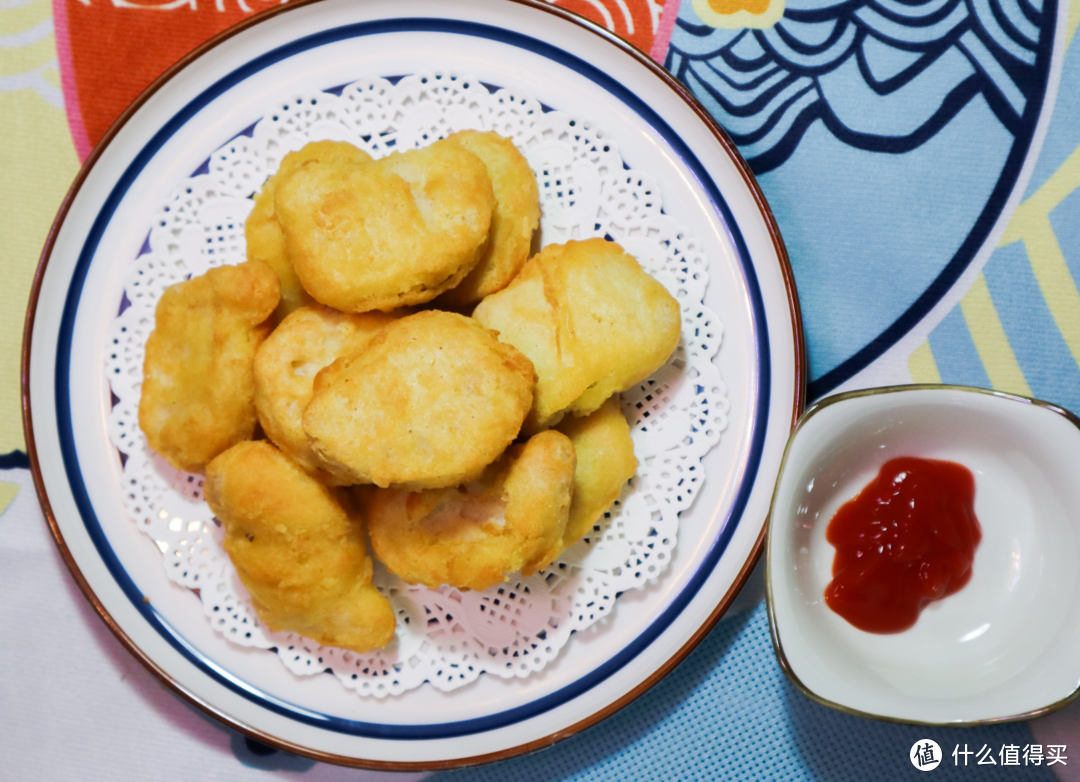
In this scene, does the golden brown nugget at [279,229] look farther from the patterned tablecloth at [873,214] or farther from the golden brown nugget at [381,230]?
the patterned tablecloth at [873,214]

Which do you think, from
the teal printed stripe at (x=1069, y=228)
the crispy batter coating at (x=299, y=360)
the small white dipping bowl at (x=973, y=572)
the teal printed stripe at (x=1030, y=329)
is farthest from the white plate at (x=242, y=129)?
the teal printed stripe at (x=1069, y=228)

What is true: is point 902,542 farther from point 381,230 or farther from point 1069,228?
point 381,230

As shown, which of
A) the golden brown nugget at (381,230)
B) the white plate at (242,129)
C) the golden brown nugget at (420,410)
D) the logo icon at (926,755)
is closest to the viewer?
the golden brown nugget at (420,410)

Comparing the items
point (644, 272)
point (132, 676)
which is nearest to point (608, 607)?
point (644, 272)

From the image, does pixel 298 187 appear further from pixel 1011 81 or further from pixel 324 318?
pixel 1011 81

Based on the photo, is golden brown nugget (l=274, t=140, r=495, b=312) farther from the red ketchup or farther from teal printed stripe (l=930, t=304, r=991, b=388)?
teal printed stripe (l=930, t=304, r=991, b=388)
